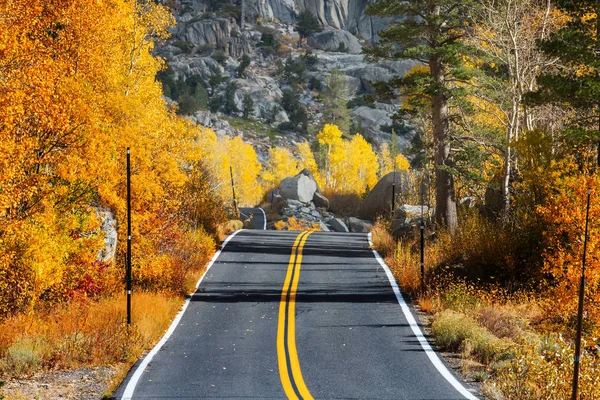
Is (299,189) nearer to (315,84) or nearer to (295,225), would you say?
(295,225)

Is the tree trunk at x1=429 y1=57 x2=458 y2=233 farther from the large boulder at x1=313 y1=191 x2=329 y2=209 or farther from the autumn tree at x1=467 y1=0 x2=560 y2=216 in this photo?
the large boulder at x1=313 y1=191 x2=329 y2=209

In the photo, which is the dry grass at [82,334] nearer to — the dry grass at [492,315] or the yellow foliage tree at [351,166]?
the dry grass at [492,315]

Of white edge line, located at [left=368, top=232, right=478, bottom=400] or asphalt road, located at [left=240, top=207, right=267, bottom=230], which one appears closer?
white edge line, located at [left=368, top=232, right=478, bottom=400]

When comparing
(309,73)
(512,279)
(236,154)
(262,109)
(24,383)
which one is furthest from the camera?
(309,73)

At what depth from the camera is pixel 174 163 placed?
69.7ft

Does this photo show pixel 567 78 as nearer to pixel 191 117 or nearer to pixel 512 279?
pixel 512 279

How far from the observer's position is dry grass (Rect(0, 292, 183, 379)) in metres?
12.9

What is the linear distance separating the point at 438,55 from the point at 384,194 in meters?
23.0

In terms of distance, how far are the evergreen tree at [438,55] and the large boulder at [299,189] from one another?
3843cm

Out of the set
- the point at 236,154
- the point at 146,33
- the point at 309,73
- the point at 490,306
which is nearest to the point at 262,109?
the point at 309,73

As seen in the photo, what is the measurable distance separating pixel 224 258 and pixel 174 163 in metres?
5.03

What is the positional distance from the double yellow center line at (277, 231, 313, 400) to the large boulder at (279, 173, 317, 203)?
39.8 metres

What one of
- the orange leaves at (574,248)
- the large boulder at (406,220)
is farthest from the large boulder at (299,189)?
the orange leaves at (574,248)

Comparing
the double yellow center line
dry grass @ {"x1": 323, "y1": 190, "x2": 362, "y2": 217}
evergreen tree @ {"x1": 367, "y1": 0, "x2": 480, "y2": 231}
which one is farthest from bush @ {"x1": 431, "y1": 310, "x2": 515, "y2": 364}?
dry grass @ {"x1": 323, "y1": 190, "x2": 362, "y2": 217}
